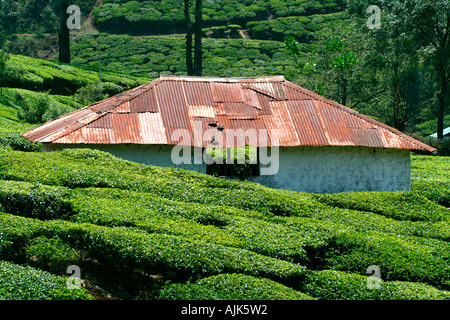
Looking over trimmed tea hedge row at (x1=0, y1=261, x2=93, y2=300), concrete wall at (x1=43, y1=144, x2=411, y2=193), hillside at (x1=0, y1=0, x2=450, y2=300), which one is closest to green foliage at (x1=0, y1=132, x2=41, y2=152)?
hillside at (x1=0, y1=0, x2=450, y2=300)

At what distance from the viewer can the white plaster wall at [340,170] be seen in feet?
68.3

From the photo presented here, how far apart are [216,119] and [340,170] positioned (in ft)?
16.6

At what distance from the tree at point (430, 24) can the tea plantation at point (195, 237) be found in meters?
22.1

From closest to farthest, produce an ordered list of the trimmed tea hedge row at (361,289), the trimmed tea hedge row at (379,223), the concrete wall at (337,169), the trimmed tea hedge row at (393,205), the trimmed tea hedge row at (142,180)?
the trimmed tea hedge row at (361,289) < the trimmed tea hedge row at (379,223) < the trimmed tea hedge row at (142,180) < the trimmed tea hedge row at (393,205) < the concrete wall at (337,169)

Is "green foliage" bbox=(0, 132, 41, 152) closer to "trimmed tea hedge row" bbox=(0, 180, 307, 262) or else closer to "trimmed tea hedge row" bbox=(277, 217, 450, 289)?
"trimmed tea hedge row" bbox=(0, 180, 307, 262)

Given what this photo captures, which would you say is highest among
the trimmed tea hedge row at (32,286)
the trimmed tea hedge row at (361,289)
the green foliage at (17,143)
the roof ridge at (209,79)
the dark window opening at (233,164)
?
the roof ridge at (209,79)

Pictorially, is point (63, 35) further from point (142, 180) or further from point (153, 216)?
point (153, 216)

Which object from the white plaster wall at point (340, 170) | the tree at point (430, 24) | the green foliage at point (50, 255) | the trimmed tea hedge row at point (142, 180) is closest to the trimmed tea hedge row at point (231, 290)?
the green foliage at point (50, 255)

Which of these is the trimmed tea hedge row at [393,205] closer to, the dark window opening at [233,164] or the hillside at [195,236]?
the hillside at [195,236]

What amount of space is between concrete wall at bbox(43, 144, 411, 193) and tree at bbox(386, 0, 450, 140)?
1829cm

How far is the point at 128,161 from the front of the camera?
18.5 m

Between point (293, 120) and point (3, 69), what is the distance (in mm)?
16703

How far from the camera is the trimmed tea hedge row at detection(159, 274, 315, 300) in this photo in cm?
1094

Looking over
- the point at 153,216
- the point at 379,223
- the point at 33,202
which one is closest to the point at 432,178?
the point at 379,223
